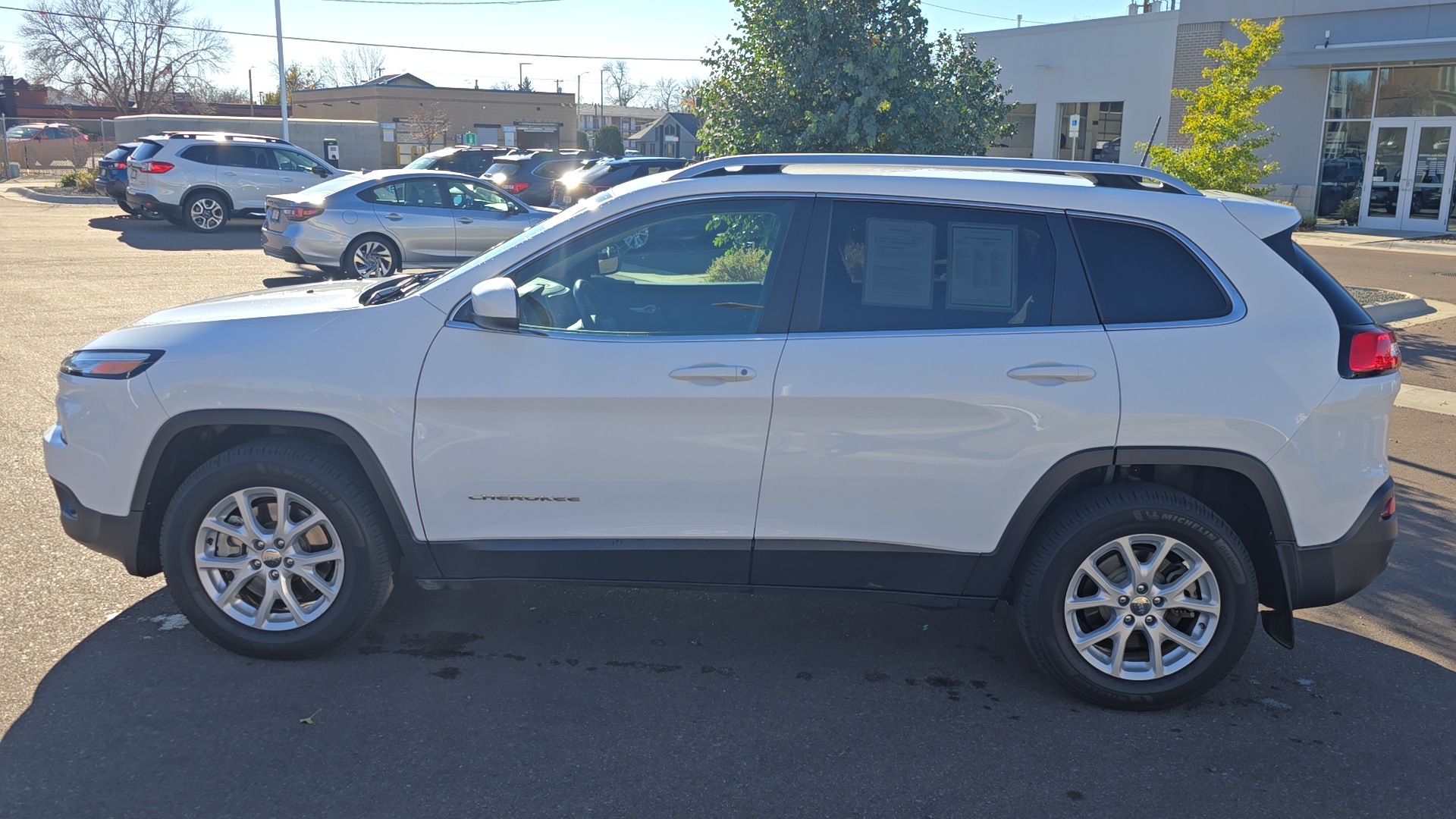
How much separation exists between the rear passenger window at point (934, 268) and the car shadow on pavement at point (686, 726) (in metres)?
1.36

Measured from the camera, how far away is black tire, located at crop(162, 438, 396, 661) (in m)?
4.09

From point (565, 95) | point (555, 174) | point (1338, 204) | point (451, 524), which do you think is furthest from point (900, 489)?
point (565, 95)

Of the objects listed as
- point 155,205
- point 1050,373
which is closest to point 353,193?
point 155,205

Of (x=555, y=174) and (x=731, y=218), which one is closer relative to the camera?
(x=731, y=218)

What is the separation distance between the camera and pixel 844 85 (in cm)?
1002

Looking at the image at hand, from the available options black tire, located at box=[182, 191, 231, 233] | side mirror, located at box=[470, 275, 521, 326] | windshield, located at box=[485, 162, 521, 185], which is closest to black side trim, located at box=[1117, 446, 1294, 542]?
side mirror, located at box=[470, 275, 521, 326]

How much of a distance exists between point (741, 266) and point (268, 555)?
6.74 ft

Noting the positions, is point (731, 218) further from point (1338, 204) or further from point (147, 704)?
point (1338, 204)

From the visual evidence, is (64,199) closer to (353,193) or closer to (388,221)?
(353,193)

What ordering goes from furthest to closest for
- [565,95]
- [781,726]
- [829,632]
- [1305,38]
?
[565,95] → [1305,38] → [829,632] → [781,726]

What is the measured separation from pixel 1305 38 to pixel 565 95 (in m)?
53.3

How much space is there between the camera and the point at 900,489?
13.0 feet

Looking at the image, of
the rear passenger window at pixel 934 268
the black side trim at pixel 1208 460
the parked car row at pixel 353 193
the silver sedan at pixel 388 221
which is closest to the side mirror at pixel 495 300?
the rear passenger window at pixel 934 268

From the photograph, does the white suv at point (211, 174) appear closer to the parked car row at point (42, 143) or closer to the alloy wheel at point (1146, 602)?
the alloy wheel at point (1146, 602)
